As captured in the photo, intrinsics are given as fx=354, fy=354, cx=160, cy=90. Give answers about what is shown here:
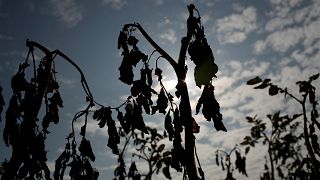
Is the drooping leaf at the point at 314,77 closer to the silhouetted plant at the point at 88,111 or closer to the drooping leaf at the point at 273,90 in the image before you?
the drooping leaf at the point at 273,90

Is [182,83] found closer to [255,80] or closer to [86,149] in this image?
[86,149]

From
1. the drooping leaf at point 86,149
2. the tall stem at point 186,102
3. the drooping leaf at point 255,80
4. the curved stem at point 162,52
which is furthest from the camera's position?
the drooping leaf at point 255,80

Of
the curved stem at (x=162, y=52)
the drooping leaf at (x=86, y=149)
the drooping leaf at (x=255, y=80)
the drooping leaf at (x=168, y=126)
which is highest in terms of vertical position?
the drooping leaf at (x=255, y=80)

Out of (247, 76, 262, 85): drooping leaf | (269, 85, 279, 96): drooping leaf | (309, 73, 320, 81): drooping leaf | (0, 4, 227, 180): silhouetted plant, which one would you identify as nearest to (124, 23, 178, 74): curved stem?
(0, 4, 227, 180): silhouetted plant

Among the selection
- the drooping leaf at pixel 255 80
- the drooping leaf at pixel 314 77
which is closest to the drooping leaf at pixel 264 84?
the drooping leaf at pixel 255 80

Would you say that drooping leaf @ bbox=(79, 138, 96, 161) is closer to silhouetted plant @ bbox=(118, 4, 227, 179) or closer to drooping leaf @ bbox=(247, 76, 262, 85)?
silhouetted plant @ bbox=(118, 4, 227, 179)

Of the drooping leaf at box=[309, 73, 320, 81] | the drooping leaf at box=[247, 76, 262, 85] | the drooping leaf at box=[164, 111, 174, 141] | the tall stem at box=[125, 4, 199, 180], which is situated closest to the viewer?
the tall stem at box=[125, 4, 199, 180]

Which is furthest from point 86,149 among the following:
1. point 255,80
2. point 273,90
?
point 273,90

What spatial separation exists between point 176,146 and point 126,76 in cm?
73

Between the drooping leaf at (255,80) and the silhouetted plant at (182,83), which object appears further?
the drooping leaf at (255,80)

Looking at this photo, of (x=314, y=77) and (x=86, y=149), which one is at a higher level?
(x=314, y=77)

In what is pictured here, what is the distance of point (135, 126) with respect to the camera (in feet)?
10.4

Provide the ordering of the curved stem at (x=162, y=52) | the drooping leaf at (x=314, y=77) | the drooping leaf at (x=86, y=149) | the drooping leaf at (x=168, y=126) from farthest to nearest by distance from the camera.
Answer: the drooping leaf at (x=314, y=77), the drooping leaf at (x=86, y=149), the drooping leaf at (x=168, y=126), the curved stem at (x=162, y=52)

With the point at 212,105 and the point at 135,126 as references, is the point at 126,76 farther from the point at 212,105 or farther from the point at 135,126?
the point at 212,105
